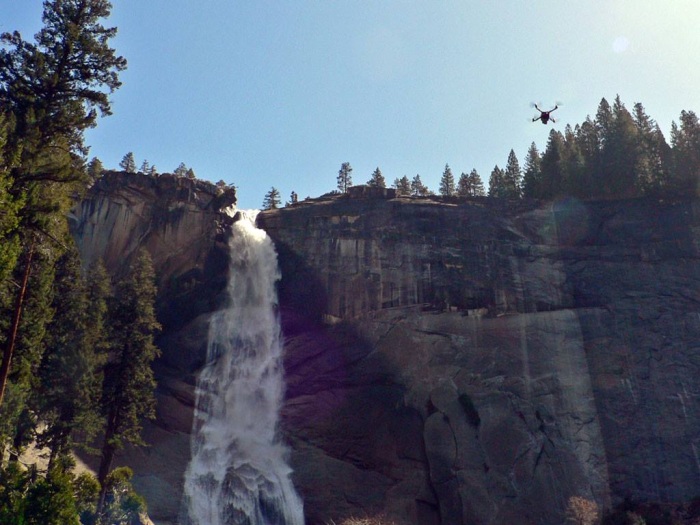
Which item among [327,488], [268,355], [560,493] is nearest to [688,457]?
[560,493]

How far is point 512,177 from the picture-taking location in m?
64.2

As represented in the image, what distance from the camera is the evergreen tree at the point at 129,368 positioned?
108 ft

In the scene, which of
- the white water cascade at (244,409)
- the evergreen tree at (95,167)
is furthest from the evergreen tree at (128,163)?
the white water cascade at (244,409)

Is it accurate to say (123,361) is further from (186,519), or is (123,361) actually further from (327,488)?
(327,488)

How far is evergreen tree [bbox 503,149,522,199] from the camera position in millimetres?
59094

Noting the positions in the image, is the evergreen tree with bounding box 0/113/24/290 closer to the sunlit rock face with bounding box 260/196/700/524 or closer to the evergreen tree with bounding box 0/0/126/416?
the evergreen tree with bounding box 0/0/126/416

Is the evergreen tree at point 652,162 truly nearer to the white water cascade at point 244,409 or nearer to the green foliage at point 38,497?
the white water cascade at point 244,409

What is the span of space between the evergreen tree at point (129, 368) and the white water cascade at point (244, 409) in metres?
5.58

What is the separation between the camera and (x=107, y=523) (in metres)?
28.5

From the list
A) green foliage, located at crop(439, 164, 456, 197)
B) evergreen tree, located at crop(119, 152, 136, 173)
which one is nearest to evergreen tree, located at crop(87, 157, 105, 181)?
evergreen tree, located at crop(119, 152, 136, 173)

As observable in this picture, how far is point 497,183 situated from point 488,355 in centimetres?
Result: 2767

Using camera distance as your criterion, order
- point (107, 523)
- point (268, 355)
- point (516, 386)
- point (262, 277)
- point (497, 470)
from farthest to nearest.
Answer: point (262, 277), point (268, 355), point (516, 386), point (497, 470), point (107, 523)

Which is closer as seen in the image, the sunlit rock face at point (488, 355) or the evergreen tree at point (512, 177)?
the sunlit rock face at point (488, 355)

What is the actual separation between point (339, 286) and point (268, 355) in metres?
6.64
